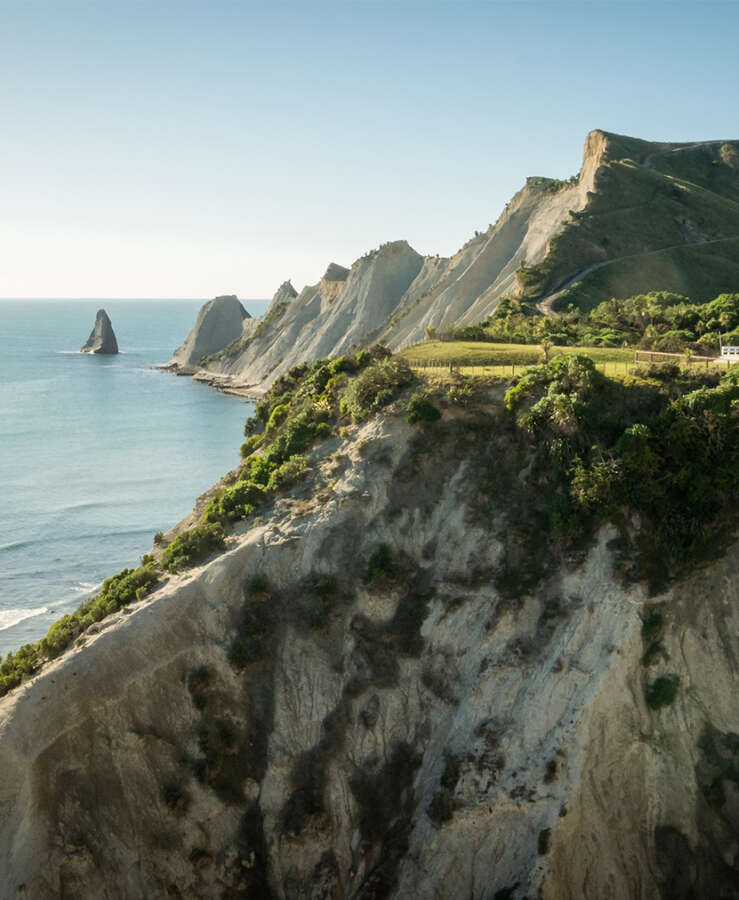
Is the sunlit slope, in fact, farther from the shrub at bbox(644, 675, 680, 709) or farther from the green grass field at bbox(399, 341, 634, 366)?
the shrub at bbox(644, 675, 680, 709)

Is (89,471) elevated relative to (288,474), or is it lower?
lower

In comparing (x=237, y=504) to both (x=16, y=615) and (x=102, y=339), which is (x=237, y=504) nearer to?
(x=16, y=615)

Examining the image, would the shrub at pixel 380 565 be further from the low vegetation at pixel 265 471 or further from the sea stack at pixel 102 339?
the sea stack at pixel 102 339

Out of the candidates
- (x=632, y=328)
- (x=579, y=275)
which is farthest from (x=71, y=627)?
(x=579, y=275)

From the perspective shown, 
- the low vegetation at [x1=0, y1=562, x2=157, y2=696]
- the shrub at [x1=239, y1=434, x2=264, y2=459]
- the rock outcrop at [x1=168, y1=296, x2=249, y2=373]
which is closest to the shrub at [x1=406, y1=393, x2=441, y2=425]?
the shrub at [x1=239, y1=434, x2=264, y2=459]

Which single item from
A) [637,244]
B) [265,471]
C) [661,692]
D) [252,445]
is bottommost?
[661,692]

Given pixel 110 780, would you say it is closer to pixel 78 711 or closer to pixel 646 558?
pixel 78 711

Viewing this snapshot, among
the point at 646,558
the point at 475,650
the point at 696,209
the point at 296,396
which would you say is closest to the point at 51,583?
the point at 296,396
